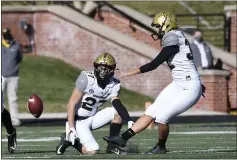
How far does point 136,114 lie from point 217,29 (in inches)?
348

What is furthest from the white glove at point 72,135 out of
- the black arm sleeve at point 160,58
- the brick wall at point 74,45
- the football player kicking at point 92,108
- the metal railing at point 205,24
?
the metal railing at point 205,24

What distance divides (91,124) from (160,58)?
134 centimetres

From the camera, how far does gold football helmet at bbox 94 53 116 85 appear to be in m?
12.5

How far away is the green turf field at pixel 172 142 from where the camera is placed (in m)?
12.2

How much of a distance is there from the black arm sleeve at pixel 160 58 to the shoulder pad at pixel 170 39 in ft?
0.15

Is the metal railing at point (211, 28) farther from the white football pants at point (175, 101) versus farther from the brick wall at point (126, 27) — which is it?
the white football pants at point (175, 101)

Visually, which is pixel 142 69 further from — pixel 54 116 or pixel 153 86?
pixel 153 86

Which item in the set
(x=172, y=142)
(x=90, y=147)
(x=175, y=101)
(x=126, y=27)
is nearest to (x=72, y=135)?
(x=90, y=147)

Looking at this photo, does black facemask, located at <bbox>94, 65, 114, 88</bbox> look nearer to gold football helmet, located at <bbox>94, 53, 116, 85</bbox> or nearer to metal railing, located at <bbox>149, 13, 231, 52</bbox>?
gold football helmet, located at <bbox>94, 53, 116, 85</bbox>

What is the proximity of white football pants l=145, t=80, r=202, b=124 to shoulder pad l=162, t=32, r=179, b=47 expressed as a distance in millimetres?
461

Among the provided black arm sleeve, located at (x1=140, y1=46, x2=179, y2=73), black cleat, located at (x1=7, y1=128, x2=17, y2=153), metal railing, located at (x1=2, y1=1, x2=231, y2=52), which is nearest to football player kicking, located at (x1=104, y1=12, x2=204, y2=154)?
black arm sleeve, located at (x1=140, y1=46, x2=179, y2=73)

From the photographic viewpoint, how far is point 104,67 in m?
12.5

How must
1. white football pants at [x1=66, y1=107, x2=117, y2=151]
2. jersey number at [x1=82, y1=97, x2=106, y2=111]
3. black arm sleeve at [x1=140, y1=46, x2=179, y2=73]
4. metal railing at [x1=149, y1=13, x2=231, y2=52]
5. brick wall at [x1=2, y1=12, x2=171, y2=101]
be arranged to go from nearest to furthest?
black arm sleeve at [x1=140, y1=46, x2=179, y2=73]
jersey number at [x1=82, y1=97, x2=106, y2=111]
white football pants at [x1=66, y1=107, x2=117, y2=151]
brick wall at [x1=2, y1=12, x2=171, y2=101]
metal railing at [x1=149, y1=13, x2=231, y2=52]

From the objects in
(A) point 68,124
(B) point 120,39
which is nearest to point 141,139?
(A) point 68,124
